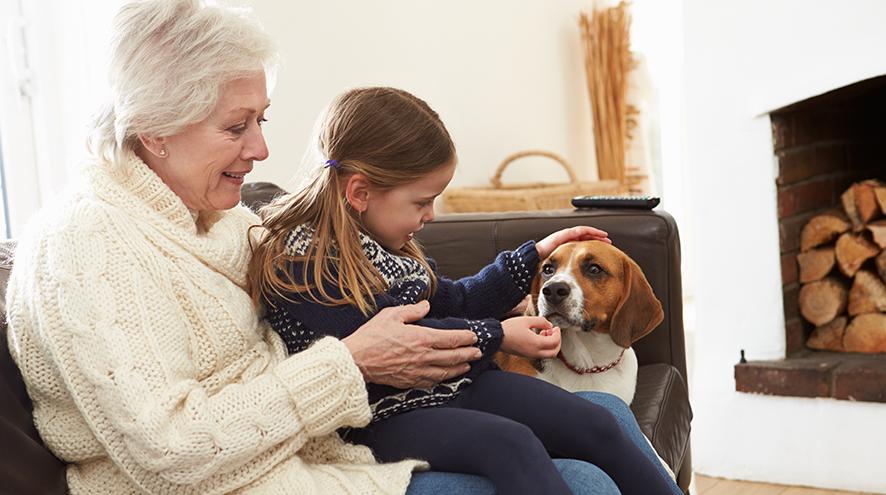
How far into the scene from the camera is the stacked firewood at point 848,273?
2980 millimetres

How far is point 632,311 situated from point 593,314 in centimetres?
9

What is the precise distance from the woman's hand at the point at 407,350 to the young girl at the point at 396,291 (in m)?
0.03

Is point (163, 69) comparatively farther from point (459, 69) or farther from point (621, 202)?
point (459, 69)

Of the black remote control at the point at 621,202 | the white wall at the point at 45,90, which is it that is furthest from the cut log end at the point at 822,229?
the white wall at the point at 45,90

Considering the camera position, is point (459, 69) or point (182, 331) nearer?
point (182, 331)

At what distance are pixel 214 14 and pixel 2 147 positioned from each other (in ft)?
4.55

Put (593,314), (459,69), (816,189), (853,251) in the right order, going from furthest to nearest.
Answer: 1. (459,69)
2. (816,189)
3. (853,251)
4. (593,314)

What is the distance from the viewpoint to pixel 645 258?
214cm

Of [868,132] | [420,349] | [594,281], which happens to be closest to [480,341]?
[420,349]

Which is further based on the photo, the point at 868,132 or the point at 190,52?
the point at 868,132

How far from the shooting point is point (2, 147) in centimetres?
258

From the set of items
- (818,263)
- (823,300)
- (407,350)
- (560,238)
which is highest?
(560,238)

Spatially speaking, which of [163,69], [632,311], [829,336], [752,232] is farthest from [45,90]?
[829,336]

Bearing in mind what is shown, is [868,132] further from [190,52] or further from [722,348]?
[190,52]
